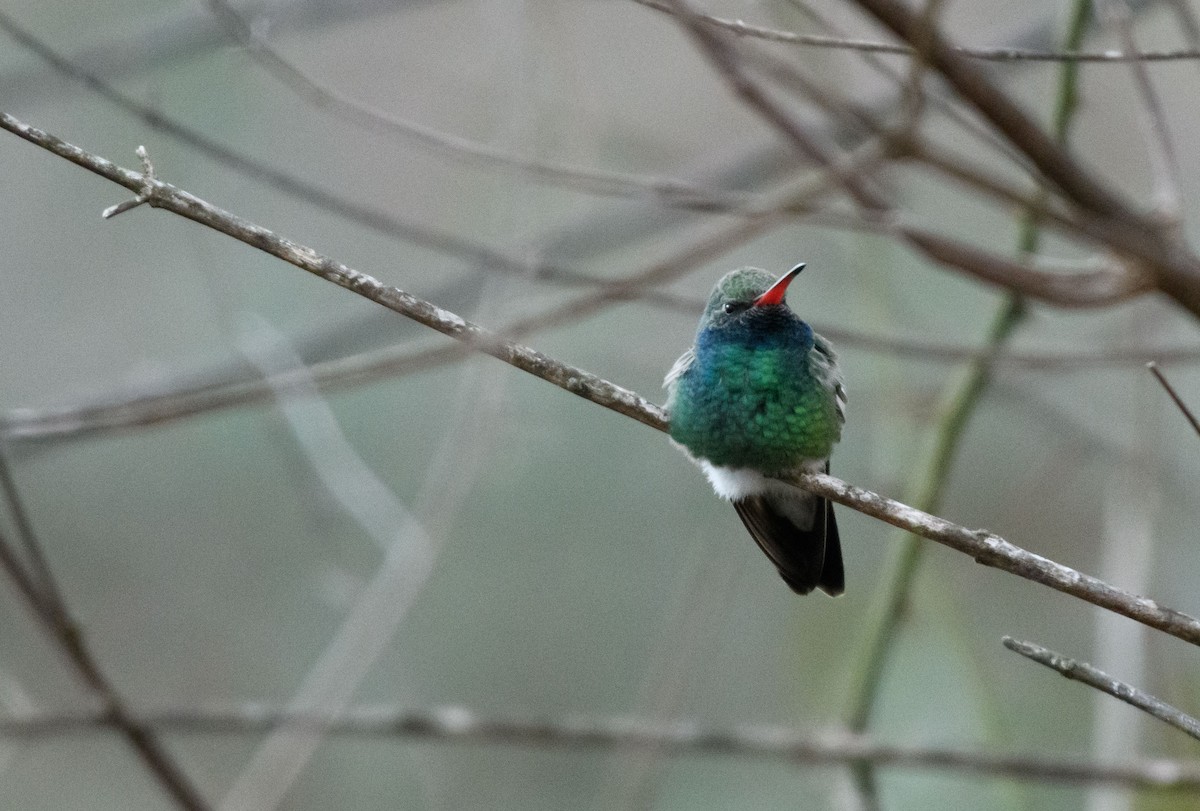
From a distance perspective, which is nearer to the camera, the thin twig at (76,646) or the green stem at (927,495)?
the thin twig at (76,646)

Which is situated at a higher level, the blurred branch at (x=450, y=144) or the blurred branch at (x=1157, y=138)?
the blurred branch at (x=1157, y=138)

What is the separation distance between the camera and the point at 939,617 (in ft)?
13.3

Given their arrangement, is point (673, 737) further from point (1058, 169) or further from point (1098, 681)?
point (1098, 681)

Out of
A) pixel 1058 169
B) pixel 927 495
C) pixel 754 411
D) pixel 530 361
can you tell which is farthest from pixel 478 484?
pixel 530 361

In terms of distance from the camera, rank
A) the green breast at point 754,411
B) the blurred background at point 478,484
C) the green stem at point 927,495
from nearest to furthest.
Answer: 1. the green breast at point 754,411
2. the green stem at point 927,495
3. the blurred background at point 478,484

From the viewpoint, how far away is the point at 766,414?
2.79 meters

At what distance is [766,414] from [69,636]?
61.5 inches

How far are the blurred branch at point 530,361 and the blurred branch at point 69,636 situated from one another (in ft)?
2.97

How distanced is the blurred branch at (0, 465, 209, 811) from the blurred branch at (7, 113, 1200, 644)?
904 millimetres

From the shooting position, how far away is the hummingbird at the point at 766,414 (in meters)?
2.78

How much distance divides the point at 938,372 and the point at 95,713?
506 cm

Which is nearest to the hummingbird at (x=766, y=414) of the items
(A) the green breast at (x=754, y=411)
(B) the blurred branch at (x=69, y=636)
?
(A) the green breast at (x=754, y=411)

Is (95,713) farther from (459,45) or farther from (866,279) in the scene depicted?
(459,45)

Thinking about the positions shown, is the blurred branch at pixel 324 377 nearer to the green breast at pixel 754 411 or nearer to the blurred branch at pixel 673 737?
the green breast at pixel 754 411
